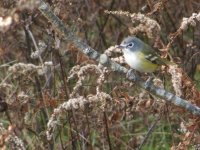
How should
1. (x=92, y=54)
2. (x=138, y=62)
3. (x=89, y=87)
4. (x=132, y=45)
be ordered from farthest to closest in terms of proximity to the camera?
(x=89, y=87) → (x=132, y=45) → (x=138, y=62) → (x=92, y=54)

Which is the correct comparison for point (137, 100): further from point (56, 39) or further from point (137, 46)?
point (56, 39)

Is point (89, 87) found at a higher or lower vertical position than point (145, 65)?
higher

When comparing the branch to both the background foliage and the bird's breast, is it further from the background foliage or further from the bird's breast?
the bird's breast

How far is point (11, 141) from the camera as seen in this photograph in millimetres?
2957

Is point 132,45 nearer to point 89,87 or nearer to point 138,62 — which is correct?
point 138,62

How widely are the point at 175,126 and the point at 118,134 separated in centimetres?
64

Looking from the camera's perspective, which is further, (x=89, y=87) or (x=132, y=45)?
(x=89, y=87)

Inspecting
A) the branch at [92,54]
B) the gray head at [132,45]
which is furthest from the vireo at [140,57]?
the branch at [92,54]

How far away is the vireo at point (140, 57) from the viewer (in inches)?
138

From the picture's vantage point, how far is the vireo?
350 cm

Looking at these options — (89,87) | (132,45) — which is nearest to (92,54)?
(132,45)

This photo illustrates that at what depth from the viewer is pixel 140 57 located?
355 centimetres

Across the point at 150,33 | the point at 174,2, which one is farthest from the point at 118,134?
the point at 174,2

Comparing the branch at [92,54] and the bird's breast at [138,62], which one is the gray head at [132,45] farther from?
the branch at [92,54]
